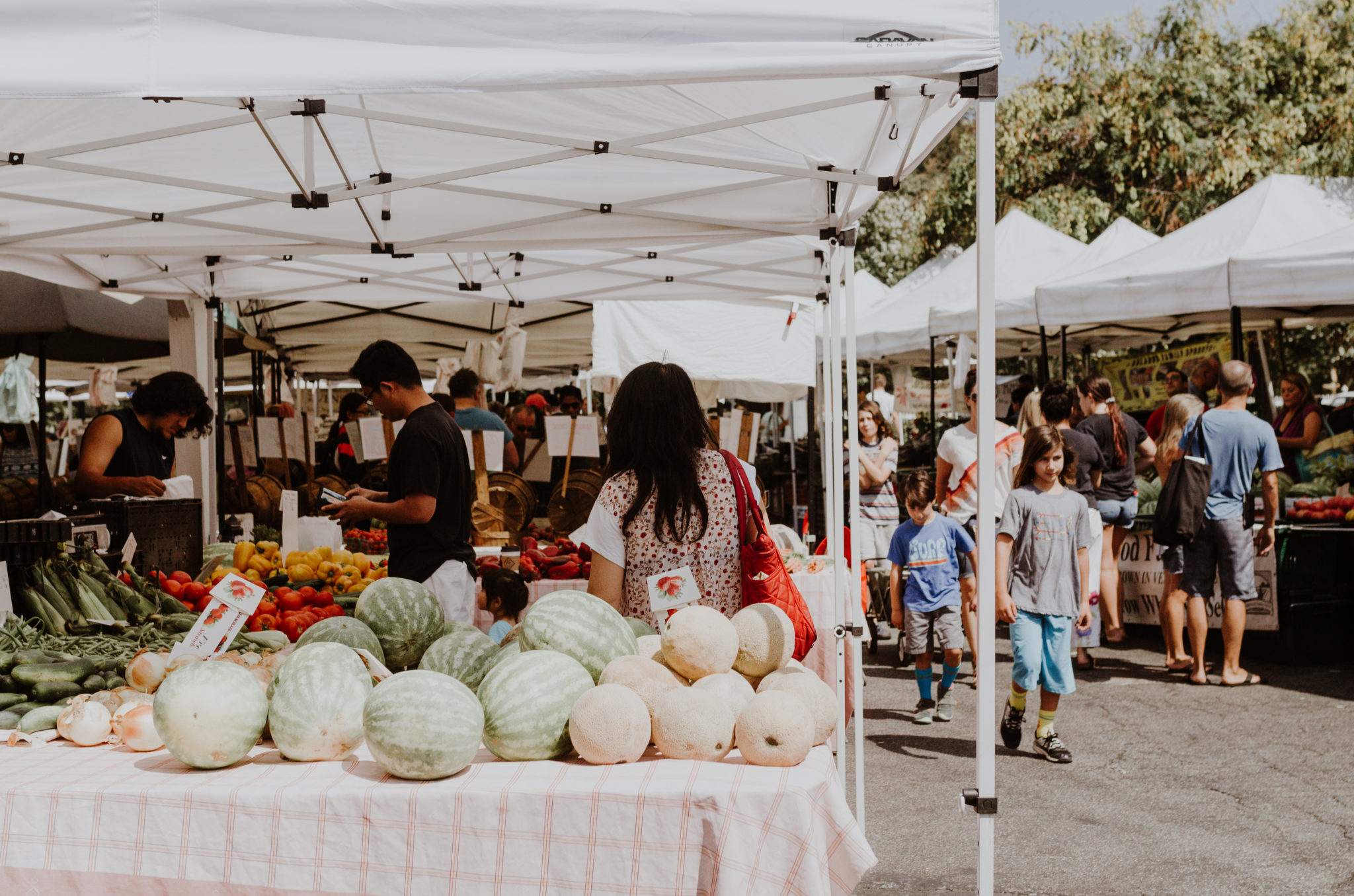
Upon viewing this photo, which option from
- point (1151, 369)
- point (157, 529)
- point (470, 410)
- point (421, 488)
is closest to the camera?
point (421, 488)

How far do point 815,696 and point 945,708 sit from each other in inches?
167

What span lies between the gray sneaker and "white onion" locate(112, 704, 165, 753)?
4.71m

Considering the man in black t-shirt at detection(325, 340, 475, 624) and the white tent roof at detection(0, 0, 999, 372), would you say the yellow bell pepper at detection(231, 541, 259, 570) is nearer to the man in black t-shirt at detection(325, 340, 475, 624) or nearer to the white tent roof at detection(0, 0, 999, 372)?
the man in black t-shirt at detection(325, 340, 475, 624)

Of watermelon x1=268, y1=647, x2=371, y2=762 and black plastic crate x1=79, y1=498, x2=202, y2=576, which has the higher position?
black plastic crate x1=79, y1=498, x2=202, y2=576

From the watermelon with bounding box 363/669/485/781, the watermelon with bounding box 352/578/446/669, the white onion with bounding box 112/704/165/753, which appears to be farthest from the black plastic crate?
the watermelon with bounding box 363/669/485/781

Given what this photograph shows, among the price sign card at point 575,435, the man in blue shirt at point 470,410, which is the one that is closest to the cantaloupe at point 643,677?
the price sign card at point 575,435

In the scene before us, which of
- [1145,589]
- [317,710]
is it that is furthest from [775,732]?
[1145,589]

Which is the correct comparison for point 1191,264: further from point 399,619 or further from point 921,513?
point 399,619

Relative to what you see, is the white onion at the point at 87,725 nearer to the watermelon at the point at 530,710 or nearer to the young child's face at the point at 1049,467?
the watermelon at the point at 530,710

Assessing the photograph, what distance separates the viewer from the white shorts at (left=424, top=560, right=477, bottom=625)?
13.7ft

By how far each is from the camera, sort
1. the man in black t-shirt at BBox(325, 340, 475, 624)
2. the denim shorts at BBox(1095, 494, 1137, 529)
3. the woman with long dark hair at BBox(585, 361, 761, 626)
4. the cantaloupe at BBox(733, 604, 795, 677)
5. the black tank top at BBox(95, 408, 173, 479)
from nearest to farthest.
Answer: the cantaloupe at BBox(733, 604, 795, 677), the woman with long dark hair at BBox(585, 361, 761, 626), the man in black t-shirt at BBox(325, 340, 475, 624), the black tank top at BBox(95, 408, 173, 479), the denim shorts at BBox(1095, 494, 1137, 529)

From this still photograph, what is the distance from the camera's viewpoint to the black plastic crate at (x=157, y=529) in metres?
4.41

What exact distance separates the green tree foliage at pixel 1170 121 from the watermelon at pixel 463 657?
611 inches

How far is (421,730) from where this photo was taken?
2.06 meters
